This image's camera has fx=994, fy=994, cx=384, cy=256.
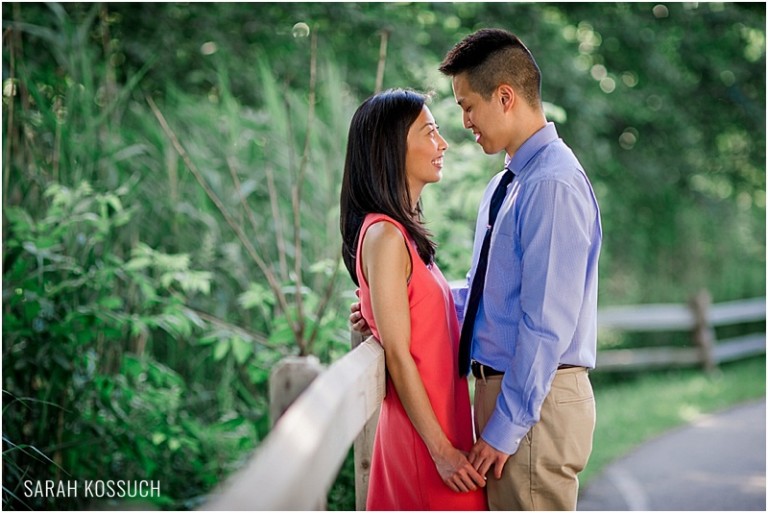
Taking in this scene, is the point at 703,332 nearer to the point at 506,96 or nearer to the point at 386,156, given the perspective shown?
the point at 506,96

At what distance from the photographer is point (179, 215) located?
187 inches

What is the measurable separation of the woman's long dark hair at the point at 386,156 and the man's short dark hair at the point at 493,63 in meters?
0.15

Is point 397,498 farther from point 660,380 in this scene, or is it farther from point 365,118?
point 660,380

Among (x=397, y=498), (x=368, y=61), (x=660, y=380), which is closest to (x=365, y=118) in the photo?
(x=397, y=498)

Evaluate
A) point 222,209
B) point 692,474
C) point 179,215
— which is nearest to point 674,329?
point 692,474

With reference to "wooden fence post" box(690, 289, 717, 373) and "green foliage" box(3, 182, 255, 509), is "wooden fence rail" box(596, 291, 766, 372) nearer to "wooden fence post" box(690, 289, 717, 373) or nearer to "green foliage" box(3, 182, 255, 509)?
"wooden fence post" box(690, 289, 717, 373)

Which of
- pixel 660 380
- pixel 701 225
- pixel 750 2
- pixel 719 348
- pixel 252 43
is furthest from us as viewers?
pixel 701 225

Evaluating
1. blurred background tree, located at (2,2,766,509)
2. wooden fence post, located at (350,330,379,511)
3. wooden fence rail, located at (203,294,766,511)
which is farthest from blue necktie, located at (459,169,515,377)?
blurred background tree, located at (2,2,766,509)

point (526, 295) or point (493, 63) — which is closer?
point (526, 295)

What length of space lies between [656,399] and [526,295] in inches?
270

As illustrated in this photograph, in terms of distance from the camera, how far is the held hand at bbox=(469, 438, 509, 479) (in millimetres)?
2357

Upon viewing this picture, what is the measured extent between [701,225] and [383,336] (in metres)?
10.7

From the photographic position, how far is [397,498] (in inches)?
98.0

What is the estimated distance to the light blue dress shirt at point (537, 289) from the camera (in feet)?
7.58
